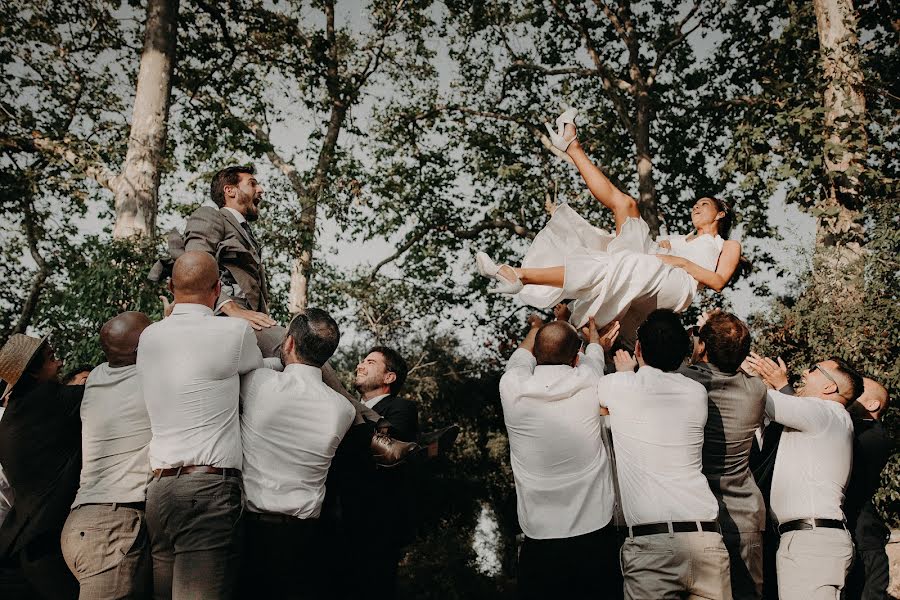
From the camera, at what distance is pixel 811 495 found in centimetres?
391

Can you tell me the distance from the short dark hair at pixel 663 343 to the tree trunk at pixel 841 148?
21.0 feet

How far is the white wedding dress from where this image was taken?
425 cm

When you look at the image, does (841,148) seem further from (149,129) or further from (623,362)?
(149,129)

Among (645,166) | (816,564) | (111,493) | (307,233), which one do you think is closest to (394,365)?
(111,493)

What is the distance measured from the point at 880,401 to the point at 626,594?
258 centimetres

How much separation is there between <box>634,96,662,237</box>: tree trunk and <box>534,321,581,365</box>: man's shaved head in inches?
404

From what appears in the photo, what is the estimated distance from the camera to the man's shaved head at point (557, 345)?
3.90 metres

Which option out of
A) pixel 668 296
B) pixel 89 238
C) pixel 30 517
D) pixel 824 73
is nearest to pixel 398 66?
pixel 824 73

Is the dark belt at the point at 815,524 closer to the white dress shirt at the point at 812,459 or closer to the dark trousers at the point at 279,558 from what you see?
the white dress shirt at the point at 812,459

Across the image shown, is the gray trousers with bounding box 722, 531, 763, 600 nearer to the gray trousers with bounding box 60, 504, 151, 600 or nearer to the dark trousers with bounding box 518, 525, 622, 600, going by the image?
the dark trousers with bounding box 518, 525, 622, 600

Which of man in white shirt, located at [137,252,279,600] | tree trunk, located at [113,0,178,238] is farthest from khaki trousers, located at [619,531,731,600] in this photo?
tree trunk, located at [113,0,178,238]

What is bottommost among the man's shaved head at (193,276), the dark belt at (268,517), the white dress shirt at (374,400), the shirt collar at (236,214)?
the dark belt at (268,517)

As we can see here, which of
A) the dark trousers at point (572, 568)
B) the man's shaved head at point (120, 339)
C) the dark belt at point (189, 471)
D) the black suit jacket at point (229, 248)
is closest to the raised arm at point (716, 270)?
the dark trousers at point (572, 568)

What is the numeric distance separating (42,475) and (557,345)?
2.64 metres
